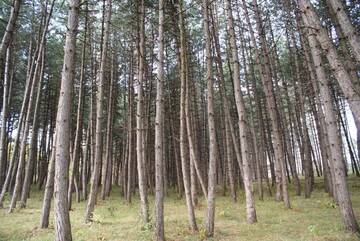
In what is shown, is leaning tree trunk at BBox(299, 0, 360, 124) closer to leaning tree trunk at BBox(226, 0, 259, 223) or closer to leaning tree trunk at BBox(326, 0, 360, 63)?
leaning tree trunk at BBox(326, 0, 360, 63)

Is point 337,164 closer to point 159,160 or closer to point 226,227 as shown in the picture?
point 226,227

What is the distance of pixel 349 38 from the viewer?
6.26 meters

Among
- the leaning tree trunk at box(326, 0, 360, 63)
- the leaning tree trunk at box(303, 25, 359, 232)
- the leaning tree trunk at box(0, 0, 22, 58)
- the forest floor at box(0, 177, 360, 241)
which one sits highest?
the leaning tree trunk at box(0, 0, 22, 58)

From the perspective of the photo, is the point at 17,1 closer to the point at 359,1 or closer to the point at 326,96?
the point at 326,96

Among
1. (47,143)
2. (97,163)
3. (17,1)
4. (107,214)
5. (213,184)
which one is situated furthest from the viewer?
(47,143)

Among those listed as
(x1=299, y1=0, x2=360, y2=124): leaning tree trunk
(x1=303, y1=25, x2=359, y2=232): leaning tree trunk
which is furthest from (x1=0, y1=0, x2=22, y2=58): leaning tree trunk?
(x1=303, y1=25, x2=359, y2=232): leaning tree trunk

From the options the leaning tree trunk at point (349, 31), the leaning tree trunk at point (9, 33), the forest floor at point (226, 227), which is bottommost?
the forest floor at point (226, 227)

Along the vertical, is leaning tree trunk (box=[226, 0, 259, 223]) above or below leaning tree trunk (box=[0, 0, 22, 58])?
below

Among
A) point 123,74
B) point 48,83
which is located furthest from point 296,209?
point 48,83

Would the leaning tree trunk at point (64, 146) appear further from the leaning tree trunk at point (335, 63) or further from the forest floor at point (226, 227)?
the leaning tree trunk at point (335, 63)

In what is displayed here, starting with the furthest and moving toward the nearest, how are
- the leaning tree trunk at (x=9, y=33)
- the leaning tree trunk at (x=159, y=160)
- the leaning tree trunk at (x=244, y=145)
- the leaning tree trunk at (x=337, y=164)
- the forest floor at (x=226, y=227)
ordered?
the leaning tree trunk at (x=244, y=145)
the forest floor at (x=226, y=227)
the leaning tree trunk at (x=337, y=164)
the leaning tree trunk at (x=159, y=160)
the leaning tree trunk at (x=9, y=33)

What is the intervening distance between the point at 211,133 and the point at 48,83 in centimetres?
1669

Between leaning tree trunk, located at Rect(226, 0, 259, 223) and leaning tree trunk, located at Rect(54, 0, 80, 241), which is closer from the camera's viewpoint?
leaning tree trunk, located at Rect(54, 0, 80, 241)

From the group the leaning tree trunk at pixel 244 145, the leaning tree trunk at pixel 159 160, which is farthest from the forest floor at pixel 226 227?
the leaning tree trunk at pixel 159 160
